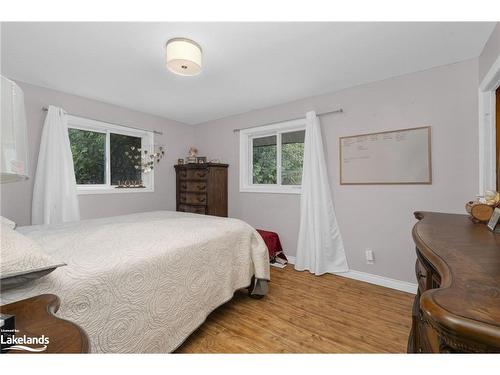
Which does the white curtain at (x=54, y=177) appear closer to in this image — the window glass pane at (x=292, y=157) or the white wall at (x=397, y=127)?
the white wall at (x=397, y=127)

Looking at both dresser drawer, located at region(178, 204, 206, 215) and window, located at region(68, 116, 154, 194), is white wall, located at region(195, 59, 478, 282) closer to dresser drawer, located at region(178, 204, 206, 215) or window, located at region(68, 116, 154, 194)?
dresser drawer, located at region(178, 204, 206, 215)

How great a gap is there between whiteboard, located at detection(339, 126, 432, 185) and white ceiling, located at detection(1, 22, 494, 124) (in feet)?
2.10

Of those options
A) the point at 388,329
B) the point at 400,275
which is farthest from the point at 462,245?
the point at 400,275

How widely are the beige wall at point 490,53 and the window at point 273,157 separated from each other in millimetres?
1690

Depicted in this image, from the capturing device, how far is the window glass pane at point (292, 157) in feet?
10.5

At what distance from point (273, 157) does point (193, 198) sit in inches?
57.8

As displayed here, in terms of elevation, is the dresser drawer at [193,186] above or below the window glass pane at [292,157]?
below

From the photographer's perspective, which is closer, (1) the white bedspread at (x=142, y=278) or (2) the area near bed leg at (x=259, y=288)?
(1) the white bedspread at (x=142, y=278)

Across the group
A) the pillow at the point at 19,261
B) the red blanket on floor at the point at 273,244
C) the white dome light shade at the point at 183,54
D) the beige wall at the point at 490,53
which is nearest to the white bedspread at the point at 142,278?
the pillow at the point at 19,261

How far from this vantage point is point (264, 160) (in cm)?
357

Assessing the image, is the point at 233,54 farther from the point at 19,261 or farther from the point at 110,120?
the point at 110,120

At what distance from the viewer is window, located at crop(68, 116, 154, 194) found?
9.65ft

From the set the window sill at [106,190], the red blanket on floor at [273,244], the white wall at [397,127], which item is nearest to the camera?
the white wall at [397,127]

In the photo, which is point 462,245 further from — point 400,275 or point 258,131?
point 258,131
